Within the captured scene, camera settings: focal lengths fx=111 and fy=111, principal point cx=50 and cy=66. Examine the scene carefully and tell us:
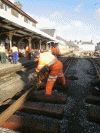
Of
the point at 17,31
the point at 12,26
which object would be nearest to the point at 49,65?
the point at 12,26

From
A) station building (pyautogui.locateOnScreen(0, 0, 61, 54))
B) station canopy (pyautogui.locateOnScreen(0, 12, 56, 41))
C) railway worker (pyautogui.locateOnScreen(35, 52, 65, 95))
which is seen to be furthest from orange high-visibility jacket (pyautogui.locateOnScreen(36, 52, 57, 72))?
station building (pyautogui.locateOnScreen(0, 0, 61, 54))

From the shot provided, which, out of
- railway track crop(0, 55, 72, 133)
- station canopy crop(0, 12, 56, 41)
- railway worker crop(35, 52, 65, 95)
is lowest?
railway track crop(0, 55, 72, 133)

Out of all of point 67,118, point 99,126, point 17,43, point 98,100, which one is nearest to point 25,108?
point 67,118

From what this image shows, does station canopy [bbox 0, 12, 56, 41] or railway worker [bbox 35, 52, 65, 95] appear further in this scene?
Answer: station canopy [bbox 0, 12, 56, 41]

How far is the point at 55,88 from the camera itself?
379cm

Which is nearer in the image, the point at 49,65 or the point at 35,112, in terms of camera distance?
the point at 35,112

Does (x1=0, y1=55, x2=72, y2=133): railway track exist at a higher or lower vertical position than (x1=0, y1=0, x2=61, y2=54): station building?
lower

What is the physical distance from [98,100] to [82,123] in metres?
0.86

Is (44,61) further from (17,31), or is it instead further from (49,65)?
(17,31)

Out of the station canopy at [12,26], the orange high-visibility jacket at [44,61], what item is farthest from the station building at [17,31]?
the orange high-visibility jacket at [44,61]

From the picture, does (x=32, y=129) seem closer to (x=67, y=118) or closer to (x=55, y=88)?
(x=67, y=118)

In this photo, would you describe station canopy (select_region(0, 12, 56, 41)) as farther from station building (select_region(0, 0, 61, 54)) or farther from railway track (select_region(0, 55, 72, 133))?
railway track (select_region(0, 55, 72, 133))

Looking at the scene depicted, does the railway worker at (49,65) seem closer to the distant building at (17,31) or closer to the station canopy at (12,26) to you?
the station canopy at (12,26)

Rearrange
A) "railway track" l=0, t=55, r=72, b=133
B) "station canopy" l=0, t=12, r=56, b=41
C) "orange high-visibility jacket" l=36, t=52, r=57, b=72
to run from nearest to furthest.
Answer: "railway track" l=0, t=55, r=72, b=133
"orange high-visibility jacket" l=36, t=52, r=57, b=72
"station canopy" l=0, t=12, r=56, b=41
